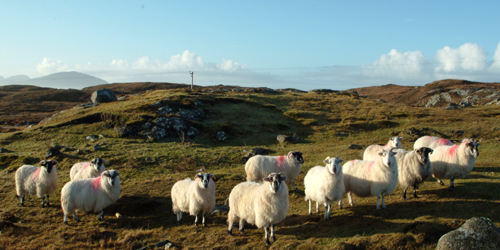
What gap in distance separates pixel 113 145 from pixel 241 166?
43.1ft

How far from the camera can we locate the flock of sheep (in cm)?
993

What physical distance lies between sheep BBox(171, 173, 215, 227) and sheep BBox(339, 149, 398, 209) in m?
5.32

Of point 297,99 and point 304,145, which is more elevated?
point 297,99

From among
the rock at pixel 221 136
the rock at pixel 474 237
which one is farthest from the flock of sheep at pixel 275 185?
the rock at pixel 221 136

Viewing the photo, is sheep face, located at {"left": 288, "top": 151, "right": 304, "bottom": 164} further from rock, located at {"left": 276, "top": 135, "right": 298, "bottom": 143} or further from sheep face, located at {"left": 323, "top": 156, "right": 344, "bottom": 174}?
rock, located at {"left": 276, "top": 135, "right": 298, "bottom": 143}

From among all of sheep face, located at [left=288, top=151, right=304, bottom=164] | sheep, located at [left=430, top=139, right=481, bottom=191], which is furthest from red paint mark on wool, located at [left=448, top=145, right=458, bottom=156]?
sheep face, located at [left=288, top=151, right=304, bottom=164]

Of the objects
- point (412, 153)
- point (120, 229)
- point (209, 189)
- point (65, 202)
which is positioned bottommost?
point (120, 229)

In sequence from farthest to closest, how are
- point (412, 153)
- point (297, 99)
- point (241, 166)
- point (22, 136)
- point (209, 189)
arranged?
point (297, 99) < point (22, 136) < point (241, 166) < point (412, 153) < point (209, 189)

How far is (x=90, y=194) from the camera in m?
12.4

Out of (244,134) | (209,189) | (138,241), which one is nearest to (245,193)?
(209,189)

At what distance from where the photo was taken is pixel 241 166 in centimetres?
2181

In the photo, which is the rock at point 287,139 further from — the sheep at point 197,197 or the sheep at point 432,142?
the sheep at point 197,197

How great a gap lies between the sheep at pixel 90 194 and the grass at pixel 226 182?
2.20 ft

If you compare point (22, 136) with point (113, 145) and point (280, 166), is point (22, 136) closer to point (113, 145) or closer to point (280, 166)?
point (113, 145)
